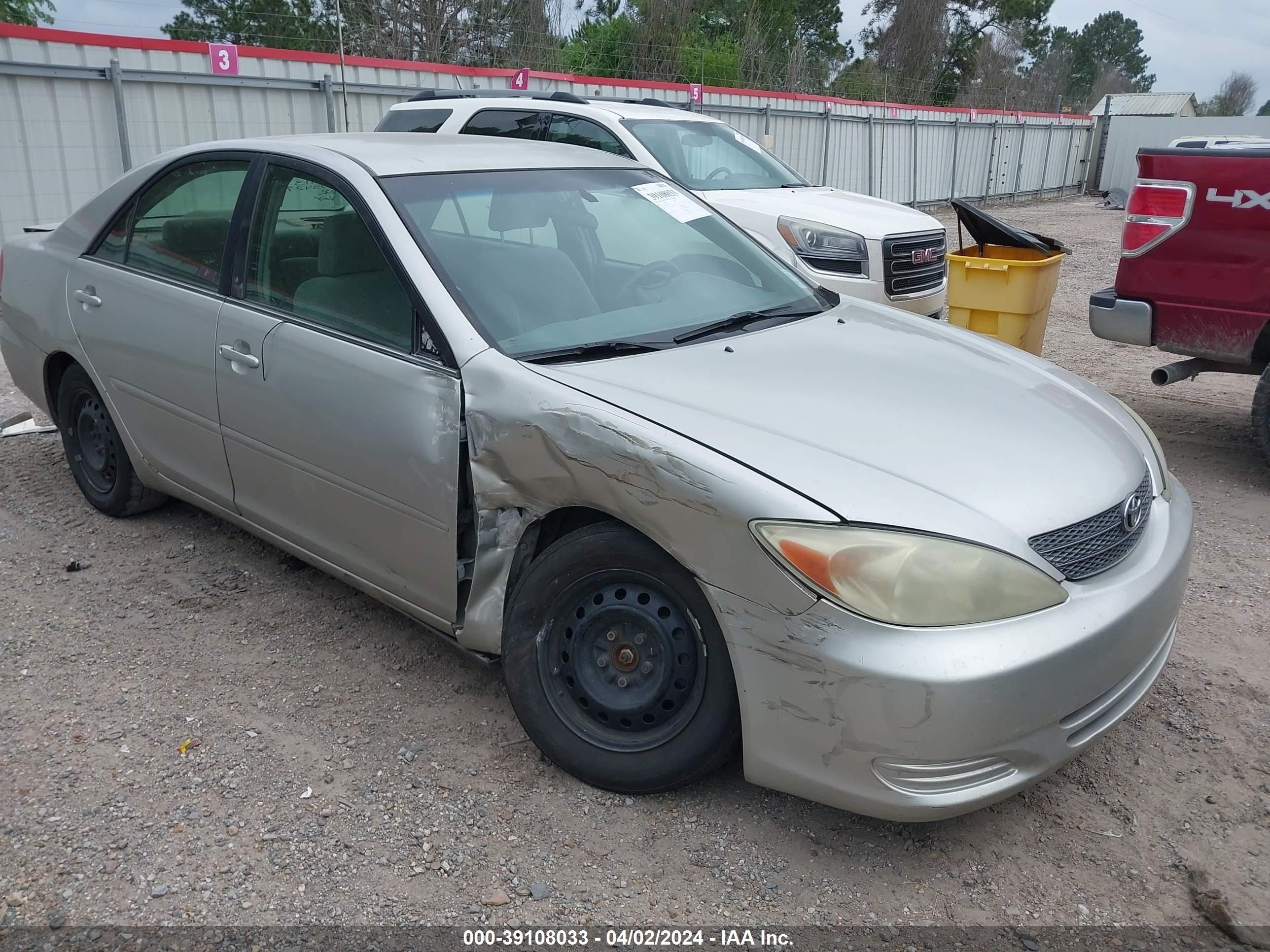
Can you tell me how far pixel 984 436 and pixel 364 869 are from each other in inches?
75.7

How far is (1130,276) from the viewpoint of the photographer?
5.52m

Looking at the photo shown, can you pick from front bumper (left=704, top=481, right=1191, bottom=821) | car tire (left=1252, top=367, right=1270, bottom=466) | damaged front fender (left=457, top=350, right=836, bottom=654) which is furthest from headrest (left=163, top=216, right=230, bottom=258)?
car tire (left=1252, top=367, right=1270, bottom=466)

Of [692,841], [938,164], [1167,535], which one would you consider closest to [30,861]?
[692,841]

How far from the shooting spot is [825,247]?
752 cm

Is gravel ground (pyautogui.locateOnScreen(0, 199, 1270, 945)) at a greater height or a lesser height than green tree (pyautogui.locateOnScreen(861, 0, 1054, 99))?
lesser

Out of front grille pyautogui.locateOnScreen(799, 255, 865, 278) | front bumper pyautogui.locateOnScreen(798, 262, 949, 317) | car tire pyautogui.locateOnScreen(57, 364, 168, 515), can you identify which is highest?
front grille pyautogui.locateOnScreen(799, 255, 865, 278)

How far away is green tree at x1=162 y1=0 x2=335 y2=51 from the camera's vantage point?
26062 millimetres

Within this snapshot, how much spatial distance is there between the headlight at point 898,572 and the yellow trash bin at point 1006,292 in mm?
4123

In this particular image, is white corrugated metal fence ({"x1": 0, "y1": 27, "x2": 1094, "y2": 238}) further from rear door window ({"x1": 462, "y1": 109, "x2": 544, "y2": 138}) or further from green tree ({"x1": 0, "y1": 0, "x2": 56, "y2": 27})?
green tree ({"x1": 0, "y1": 0, "x2": 56, "y2": 27})

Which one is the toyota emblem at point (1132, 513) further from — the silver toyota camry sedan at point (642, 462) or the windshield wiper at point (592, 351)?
the windshield wiper at point (592, 351)

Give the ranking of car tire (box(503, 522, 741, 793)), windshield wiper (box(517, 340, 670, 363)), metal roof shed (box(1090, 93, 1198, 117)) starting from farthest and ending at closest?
1. metal roof shed (box(1090, 93, 1198, 117))
2. windshield wiper (box(517, 340, 670, 363))
3. car tire (box(503, 522, 741, 793))

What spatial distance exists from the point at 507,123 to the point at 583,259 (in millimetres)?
5420

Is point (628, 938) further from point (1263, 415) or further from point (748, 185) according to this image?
point (748, 185)

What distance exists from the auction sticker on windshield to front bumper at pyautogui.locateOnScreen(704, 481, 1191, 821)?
1.91 m
